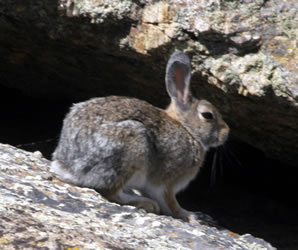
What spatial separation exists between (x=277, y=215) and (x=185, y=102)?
2.22m

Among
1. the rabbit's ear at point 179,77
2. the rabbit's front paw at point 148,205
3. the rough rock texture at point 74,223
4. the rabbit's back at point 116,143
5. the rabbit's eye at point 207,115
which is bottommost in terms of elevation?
the rabbit's front paw at point 148,205

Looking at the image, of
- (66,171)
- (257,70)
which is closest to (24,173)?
(66,171)

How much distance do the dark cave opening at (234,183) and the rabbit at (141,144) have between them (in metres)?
1.13

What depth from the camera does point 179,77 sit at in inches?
231

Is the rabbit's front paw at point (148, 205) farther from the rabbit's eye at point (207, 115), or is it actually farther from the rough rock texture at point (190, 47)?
the rough rock texture at point (190, 47)

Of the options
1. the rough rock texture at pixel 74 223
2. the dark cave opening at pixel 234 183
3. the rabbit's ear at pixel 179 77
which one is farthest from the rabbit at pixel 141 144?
the dark cave opening at pixel 234 183

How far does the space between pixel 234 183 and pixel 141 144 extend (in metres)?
3.32

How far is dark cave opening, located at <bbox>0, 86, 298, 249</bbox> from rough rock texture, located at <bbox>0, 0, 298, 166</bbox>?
80cm

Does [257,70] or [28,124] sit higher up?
[257,70]

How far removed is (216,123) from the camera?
6.14 meters

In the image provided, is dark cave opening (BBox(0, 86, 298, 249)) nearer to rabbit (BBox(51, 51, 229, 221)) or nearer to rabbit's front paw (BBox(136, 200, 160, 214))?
rabbit (BBox(51, 51, 229, 221))

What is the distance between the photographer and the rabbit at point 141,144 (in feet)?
16.2

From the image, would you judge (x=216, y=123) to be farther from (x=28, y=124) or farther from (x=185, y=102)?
(x=28, y=124)

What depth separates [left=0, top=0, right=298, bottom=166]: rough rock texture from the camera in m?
5.72
